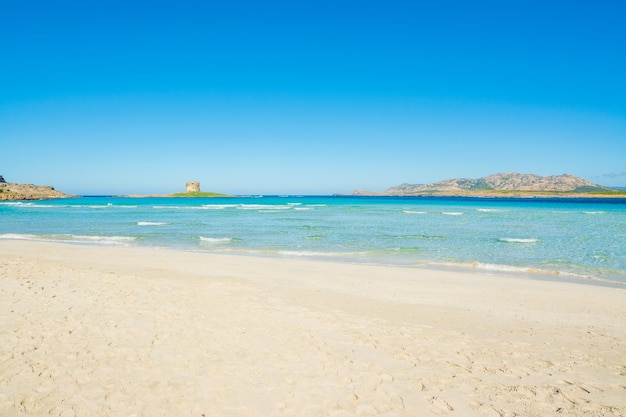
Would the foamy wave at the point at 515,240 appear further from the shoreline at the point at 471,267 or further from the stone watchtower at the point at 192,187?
the stone watchtower at the point at 192,187

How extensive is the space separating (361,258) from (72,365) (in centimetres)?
1316

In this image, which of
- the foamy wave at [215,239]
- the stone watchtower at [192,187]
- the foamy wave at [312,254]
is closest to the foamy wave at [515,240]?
the foamy wave at [312,254]

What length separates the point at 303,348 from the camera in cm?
588

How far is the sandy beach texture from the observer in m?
4.31

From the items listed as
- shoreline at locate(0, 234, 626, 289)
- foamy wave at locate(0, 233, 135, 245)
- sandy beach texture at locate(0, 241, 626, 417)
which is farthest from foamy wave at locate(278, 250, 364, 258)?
foamy wave at locate(0, 233, 135, 245)

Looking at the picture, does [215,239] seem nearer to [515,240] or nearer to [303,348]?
[515,240]

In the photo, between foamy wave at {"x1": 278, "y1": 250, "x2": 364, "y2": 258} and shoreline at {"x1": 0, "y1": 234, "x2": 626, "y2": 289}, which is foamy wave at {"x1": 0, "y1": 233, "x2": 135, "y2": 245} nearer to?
shoreline at {"x1": 0, "y1": 234, "x2": 626, "y2": 289}

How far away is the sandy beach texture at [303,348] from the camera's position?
4.31m

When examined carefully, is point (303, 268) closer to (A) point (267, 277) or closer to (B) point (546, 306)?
(A) point (267, 277)

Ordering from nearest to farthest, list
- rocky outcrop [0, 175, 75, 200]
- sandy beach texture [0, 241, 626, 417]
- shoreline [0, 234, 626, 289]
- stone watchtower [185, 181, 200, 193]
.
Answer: sandy beach texture [0, 241, 626, 417]
shoreline [0, 234, 626, 289]
rocky outcrop [0, 175, 75, 200]
stone watchtower [185, 181, 200, 193]

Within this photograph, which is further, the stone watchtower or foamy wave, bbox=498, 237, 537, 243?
the stone watchtower

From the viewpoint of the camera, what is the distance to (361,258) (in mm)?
17047

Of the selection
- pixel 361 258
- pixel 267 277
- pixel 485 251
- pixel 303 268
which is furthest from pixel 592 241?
pixel 267 277

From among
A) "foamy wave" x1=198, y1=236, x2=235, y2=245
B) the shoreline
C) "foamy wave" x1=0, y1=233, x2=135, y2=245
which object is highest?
"foamy wave" x1=0, y1=233, x2=135, y2=245
